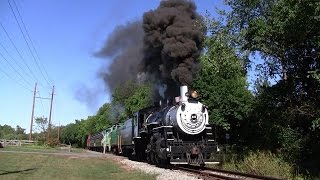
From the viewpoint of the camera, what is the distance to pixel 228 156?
79.7 ft

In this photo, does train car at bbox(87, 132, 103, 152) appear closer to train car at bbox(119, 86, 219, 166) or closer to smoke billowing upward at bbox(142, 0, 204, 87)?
smoke billowing upward at bbox(142, 0, 204, 87)

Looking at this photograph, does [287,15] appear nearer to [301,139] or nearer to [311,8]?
[311,8]

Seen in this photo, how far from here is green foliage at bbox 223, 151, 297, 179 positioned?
57.2 feet

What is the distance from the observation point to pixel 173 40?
22.3 meters

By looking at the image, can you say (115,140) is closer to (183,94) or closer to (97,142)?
(97,142)

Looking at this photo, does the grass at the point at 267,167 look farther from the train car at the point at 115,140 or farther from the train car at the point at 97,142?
the train car at the point at 97,142

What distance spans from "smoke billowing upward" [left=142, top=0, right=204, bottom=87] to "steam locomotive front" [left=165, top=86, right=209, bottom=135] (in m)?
1.78

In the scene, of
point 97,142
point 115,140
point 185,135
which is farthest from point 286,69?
point 97,142

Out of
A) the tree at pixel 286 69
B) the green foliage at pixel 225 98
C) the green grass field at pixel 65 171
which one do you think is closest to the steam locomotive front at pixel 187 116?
the green grass field at pixel 65 171

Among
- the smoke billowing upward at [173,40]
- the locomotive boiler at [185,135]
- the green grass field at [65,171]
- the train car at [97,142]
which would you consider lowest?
the green grass field at [65,171]

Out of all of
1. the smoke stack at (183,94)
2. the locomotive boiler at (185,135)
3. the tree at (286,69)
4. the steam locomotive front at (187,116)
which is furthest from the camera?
the smoke stack at (183,94)

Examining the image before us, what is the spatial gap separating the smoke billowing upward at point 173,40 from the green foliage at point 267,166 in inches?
195

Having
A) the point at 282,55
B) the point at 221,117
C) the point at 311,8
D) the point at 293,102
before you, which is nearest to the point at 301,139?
the point at 293,102

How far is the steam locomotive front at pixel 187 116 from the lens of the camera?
1945cm
